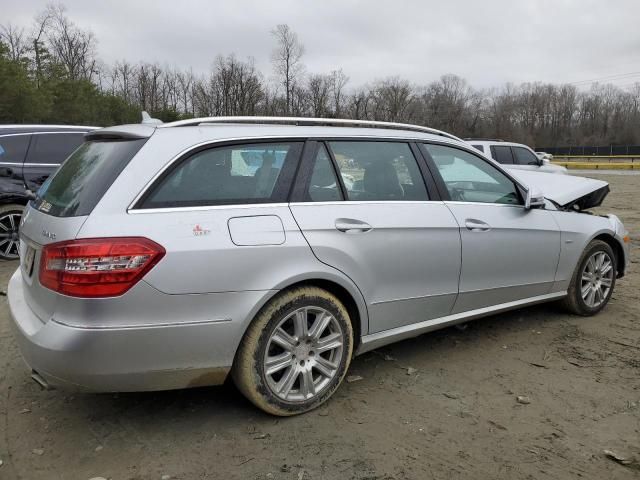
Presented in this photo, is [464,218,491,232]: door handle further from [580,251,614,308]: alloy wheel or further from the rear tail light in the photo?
the rear tail light

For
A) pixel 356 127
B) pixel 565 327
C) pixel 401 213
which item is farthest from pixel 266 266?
pixel 565 327

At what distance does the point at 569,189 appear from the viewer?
5.94 metres

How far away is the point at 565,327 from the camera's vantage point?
465 centimetres

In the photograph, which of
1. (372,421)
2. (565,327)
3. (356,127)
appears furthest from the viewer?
(565,327)

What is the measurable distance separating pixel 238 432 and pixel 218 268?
3.09 ft

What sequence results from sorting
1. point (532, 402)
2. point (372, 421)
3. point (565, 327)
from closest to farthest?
point (372, 421) → point (532, 402) → point (565, 327)

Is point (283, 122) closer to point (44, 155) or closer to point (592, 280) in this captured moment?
point (592, 280)

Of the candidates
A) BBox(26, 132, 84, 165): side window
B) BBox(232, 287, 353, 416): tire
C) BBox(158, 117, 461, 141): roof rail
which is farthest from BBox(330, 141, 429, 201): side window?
BBox(26, 132, 84, 165): side window

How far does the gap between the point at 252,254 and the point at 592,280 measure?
3495mm

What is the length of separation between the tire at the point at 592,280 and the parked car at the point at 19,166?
5941 mm

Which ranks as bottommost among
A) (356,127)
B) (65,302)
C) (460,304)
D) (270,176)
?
(460,304)

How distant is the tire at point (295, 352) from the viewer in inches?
113

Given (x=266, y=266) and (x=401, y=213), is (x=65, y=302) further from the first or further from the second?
(x=401, y=213)

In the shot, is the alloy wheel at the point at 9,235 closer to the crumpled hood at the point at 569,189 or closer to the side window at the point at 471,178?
the side window at the point at 471,178
